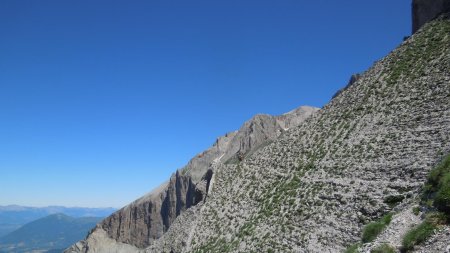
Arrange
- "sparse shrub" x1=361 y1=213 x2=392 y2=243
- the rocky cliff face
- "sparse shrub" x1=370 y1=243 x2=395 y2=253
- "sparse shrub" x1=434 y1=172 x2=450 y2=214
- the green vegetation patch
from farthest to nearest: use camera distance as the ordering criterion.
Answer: the rocky cliff face < "sparse shrub" x1=361 y1=213 x2=392 y2=243 < "sparse shrub" x1=370 y1=243 x2=395 y2=253 < the green vegetation patch < "sparse shrub" x1=434 y1=172 x2=450 y2=214

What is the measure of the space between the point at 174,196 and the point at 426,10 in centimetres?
9788

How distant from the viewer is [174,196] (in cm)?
13688

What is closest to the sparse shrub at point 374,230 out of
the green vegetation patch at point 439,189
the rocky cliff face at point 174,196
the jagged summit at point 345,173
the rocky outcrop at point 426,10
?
the jagged summit at point 345,173

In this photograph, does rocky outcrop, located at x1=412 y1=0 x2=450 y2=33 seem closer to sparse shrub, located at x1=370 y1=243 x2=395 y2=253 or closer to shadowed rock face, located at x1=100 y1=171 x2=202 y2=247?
sparse shrub, located at x1=370 y1=243 x2=395 y2=253

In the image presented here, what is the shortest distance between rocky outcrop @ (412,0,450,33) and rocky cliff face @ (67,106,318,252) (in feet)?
154

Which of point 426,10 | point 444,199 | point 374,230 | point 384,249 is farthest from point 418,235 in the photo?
point 426,10

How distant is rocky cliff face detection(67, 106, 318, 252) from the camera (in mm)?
106938

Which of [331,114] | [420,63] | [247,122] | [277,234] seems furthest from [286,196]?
[247,122]

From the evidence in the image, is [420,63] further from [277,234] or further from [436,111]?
[277,234]

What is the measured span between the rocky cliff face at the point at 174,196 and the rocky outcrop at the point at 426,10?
154 ft

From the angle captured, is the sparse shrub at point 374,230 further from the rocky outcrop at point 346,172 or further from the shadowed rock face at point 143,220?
the shadowed rock face at point 143,220

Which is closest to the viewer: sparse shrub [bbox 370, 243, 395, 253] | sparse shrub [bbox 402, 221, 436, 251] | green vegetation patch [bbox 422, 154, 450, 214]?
sparse shrub [bbox 402, 221, 436, 251]

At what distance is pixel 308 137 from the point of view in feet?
160

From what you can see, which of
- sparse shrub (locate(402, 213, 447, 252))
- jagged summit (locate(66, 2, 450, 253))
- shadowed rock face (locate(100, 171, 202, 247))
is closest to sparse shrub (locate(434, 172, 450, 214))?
sparse shrub (locate(402, 213, 447, 252))
